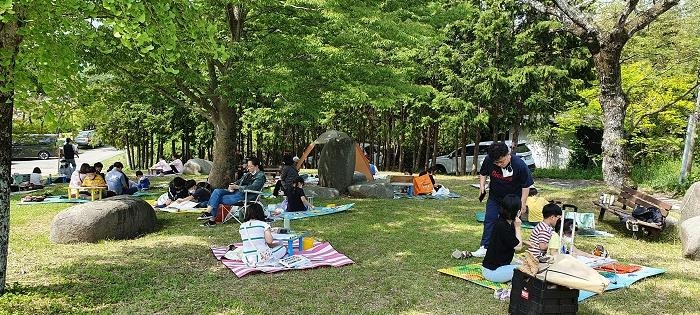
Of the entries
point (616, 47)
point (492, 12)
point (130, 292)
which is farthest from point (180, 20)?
point (492, 12)

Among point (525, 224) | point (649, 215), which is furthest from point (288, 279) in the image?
point (649, 215)

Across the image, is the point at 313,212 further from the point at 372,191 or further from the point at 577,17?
the point at 577,17

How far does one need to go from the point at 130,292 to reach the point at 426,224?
5.53 meters

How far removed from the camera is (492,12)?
19.2m

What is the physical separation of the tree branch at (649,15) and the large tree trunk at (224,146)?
9.43 m

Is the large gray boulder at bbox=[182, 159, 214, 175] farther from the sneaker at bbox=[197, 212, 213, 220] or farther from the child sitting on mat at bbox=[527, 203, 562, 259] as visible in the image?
the child sitting on mat at bbox=[527, 203, 562, 259]

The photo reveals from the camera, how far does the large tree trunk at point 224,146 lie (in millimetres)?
13102

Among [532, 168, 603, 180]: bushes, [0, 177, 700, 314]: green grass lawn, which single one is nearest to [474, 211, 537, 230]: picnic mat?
[0, 177, 700, 314]: green grass lawn

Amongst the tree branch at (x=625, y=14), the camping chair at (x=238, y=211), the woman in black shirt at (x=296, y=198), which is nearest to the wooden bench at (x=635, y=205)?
the tree branch at (x=625, y=14)

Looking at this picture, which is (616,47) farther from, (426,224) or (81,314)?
(81,314)

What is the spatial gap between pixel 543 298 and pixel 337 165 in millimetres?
9555

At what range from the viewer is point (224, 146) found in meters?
13.4

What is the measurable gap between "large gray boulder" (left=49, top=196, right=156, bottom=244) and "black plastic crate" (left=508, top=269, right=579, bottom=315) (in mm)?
6026

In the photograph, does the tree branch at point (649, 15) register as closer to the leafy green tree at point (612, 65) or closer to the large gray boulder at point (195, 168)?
the leafy green tree at point (612, 65)
